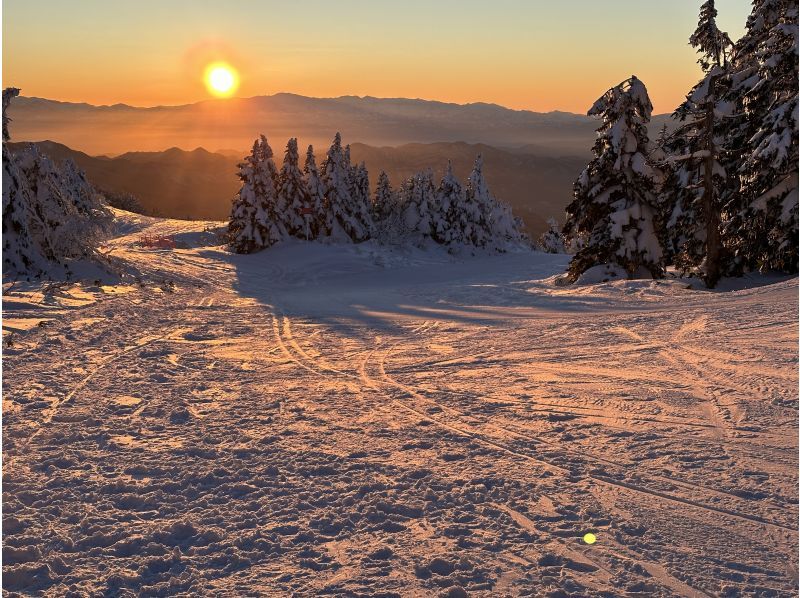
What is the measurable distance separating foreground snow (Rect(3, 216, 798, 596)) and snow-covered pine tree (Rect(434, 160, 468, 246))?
4339 centimetres

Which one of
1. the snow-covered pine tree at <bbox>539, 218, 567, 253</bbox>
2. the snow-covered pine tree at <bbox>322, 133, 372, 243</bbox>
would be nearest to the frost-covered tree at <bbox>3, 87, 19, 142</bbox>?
the snow-covered pine tree at <bbox>322, 133, 372, 243</bbox>

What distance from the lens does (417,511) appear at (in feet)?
18.7

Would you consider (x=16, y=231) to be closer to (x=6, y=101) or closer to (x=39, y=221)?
(x=39, y=221)

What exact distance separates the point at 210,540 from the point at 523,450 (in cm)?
348

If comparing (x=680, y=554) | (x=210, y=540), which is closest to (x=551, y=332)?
Answer: (x=680, y=554)

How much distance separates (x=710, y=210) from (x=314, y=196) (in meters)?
32.8

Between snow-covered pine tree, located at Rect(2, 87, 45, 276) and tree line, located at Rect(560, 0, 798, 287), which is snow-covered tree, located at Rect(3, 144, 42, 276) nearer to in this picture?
snow-covered pine tree, located at Rect(2, 87, 45, 276)

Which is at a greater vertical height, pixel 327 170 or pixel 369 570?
pixel 327 170

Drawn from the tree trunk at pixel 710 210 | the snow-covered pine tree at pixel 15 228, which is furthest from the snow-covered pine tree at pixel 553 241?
the snow-covered pine tree at pixel 15 228

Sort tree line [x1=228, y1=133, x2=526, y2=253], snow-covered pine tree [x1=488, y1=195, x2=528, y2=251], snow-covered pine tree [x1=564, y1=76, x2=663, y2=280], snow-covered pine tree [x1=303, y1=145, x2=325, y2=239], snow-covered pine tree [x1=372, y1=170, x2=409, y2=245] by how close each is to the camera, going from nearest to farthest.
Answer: snow-covered pine tree [x1=564, y1=76, x2=663, y2=280] < tree line [x1=228, y1=133, x2=526, y2=253] < snow-covered pine tree [x1=303, y1=145, x2=325, y2=239] < snow-covered pine tree [x1=372, y1=170, x2=409, y2=245] < snow-covered pine tree [x1=488, y1=195, x2=528, y2=251]

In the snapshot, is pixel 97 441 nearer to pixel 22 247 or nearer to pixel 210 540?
pixel 210 540

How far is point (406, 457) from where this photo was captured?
6.92 metres

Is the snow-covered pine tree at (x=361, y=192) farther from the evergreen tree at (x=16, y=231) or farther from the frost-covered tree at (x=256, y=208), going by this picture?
the evergreen tree at (x=16, y=231)

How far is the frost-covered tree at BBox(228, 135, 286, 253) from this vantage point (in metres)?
41.9
